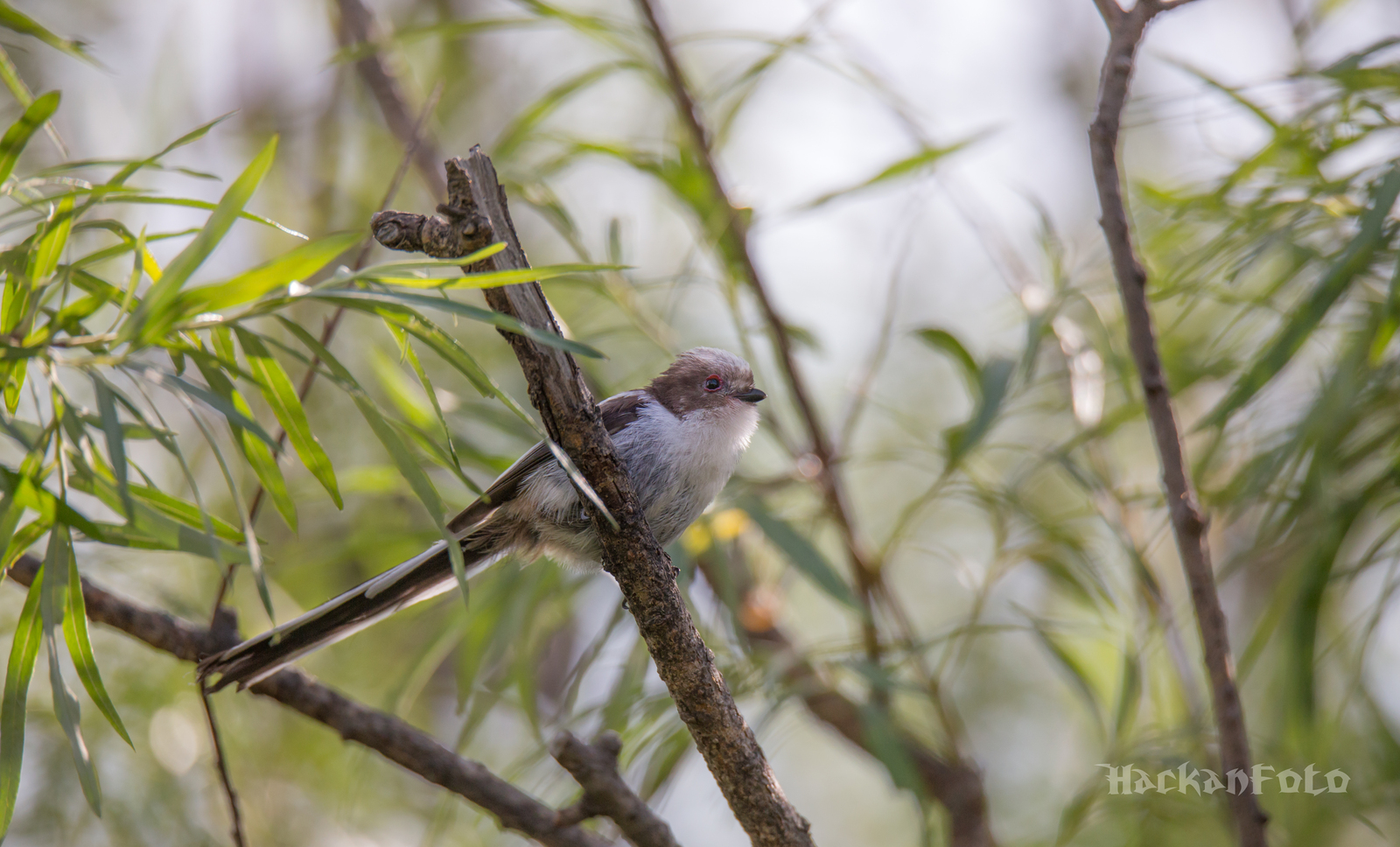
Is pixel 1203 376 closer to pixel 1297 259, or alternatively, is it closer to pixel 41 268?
pixel 1297 259

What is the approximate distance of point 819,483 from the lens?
327 cm

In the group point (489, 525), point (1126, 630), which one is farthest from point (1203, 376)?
point (489, 525)

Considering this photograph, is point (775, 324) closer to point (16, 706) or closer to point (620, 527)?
point (620, 527)

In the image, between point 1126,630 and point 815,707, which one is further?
point 815,707

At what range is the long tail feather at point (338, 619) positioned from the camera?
192 centimetres

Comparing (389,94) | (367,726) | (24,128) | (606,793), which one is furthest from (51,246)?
(389,94)

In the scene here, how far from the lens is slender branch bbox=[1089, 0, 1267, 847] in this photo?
207 cm

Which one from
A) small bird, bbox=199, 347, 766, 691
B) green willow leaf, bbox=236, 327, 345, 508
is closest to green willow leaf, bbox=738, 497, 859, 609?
small bird, bbox=199, 347, 766, 691

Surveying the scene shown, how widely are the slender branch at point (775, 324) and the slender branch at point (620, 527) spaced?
1328 mm

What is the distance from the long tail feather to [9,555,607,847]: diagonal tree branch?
0.11 m

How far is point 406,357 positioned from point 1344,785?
9.52ft

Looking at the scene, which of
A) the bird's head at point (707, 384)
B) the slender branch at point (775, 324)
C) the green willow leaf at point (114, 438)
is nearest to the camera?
the green willow leaf at point (114, 438)

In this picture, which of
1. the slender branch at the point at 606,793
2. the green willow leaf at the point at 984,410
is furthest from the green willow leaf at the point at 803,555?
the slender branch at the point at 606,793

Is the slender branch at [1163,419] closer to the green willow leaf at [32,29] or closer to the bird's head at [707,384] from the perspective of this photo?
the bird's head at [707,384]
